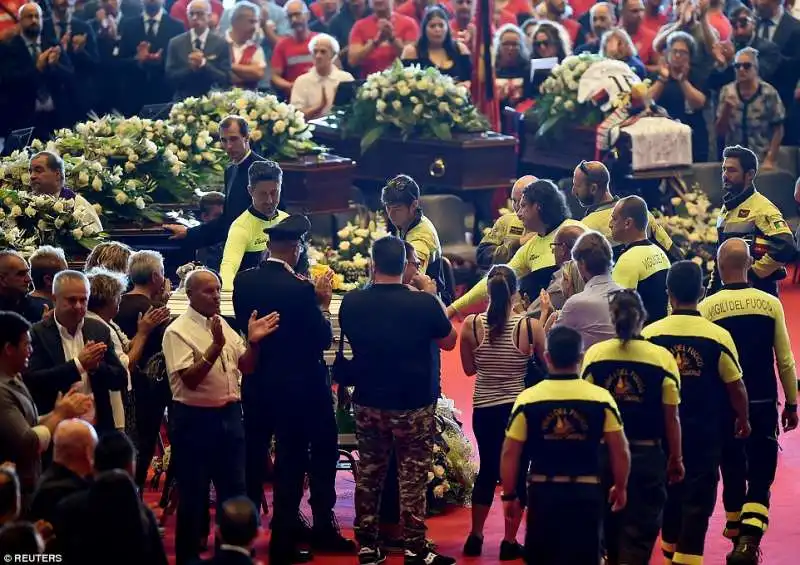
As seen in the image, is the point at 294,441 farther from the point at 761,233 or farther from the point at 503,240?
the point at 761,233

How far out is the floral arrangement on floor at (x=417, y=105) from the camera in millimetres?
15797

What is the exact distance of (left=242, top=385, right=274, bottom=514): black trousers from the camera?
896 centimetres

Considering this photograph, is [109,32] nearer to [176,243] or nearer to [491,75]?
[491,75]

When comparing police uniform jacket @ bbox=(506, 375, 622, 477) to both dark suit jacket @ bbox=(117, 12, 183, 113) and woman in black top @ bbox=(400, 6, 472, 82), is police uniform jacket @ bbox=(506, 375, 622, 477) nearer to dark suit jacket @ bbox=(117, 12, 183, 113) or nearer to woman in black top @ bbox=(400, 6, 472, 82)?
woman in black top @ bbox=(400, 6, 472, 82)

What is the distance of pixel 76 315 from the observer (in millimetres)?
8266

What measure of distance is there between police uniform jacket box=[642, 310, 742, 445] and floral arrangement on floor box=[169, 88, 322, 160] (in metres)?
6.45

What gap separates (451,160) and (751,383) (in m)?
7.03

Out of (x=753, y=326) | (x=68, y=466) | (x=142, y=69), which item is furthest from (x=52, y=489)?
(x=142, y=69)

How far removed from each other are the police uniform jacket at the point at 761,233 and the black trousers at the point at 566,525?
3528 millimetres

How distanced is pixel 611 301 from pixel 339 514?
2619mm

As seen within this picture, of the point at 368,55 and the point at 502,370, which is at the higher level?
the point at 368,55

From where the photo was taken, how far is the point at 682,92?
54.9 feet

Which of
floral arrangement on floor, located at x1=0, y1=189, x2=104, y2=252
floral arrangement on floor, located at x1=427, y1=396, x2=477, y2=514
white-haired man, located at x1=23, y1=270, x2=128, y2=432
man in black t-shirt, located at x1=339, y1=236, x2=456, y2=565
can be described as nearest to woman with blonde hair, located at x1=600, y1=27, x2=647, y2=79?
floral arrangement on floor, located at x1=0, y1=189, x2=104, y2=252
